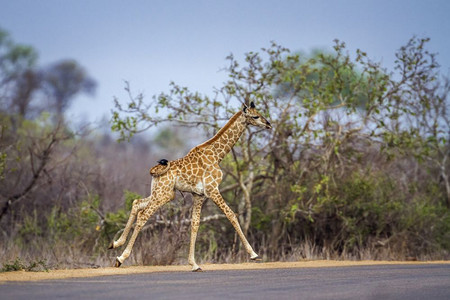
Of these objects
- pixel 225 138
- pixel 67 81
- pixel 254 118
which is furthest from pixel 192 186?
pixel 67 81

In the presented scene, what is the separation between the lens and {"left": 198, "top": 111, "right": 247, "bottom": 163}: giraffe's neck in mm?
13664

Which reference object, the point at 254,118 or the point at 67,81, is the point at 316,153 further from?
the point at 67,81

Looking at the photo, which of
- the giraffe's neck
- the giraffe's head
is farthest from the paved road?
the giraffe's head

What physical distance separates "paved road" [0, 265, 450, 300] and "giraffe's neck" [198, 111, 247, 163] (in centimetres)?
224

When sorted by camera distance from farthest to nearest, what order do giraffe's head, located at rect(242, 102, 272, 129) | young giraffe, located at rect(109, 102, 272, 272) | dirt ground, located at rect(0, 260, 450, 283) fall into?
giraffe's head, located at rect(242, 102, 272, 129) < young giraffe, located at rect(109, 102, 272, 272) < dirt ground, located at rect(0, 260, 450, 283)

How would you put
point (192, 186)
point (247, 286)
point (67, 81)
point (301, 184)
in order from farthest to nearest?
point (67, 81)
point (301, 184)
point (192, 186)
point (247, 286)

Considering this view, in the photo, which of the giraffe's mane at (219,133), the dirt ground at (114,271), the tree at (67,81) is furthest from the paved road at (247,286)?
the tree at (67,81)

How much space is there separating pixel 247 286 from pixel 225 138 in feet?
14.2

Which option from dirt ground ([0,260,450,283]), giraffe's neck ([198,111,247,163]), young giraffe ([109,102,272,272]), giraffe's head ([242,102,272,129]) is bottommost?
dirt ground ([0,260,450,283])

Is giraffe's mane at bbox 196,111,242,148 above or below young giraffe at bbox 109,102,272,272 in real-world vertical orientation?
above

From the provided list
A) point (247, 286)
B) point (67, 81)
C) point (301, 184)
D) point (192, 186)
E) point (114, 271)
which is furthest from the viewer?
point (67, 81)

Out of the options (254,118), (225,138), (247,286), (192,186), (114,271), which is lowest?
(247,286)

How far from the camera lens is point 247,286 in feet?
32.7

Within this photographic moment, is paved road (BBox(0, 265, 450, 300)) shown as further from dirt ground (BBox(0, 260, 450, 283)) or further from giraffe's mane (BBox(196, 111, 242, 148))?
giraffe's mane (BBox(196, 111, 242, 148))
